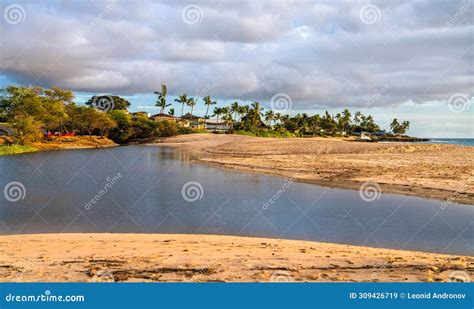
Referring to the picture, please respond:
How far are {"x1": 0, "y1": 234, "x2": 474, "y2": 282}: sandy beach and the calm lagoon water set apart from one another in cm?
307

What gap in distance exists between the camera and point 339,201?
926 inches

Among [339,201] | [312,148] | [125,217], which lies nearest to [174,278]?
[125,217]

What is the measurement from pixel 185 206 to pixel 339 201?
9.14m

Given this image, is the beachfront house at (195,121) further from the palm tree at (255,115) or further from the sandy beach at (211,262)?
the sandy beach at (211,262)

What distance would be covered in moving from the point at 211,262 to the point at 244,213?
10.4 meters

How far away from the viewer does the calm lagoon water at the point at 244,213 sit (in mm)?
16359

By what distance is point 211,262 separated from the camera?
1018 centimetres

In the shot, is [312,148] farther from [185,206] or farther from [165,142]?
[165,142]

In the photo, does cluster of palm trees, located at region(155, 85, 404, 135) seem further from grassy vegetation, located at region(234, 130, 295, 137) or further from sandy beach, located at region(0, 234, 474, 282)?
sandy beach, located at region(0, 234, 474, 282)

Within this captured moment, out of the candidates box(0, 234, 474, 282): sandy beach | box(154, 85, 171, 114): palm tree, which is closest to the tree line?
box(154, 85, 171, 114): palm tree

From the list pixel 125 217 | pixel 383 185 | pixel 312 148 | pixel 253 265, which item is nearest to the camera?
pixel 253 265

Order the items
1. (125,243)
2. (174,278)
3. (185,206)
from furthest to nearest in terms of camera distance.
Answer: (185,206) < (125,243) < (174,278)

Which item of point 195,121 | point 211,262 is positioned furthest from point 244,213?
point 195,121

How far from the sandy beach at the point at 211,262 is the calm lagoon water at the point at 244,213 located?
121 inches
